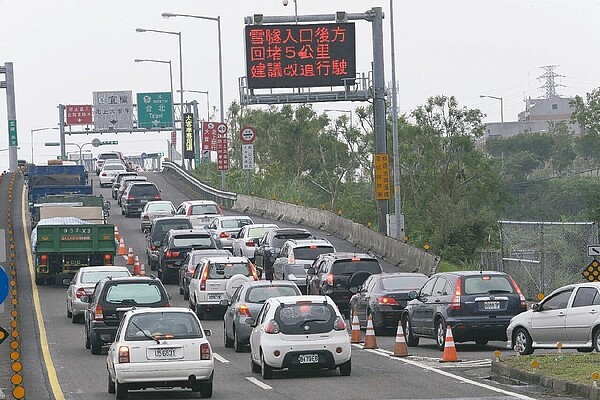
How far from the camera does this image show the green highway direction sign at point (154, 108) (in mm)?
123250

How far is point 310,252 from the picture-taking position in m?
38.5

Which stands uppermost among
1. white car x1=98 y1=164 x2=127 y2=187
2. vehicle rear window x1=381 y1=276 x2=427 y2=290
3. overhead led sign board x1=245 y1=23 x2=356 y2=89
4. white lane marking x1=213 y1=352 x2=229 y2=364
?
overhead led sign board x1=245 y1=23 x2=356 y2=89

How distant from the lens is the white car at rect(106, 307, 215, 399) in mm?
18922

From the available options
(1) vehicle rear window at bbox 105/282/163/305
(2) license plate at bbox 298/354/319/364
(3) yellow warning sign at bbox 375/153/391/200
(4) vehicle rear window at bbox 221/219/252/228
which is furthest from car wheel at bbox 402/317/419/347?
(4) vehicle rear window at bbox 221/219/252/228

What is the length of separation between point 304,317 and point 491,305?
5.35 meters

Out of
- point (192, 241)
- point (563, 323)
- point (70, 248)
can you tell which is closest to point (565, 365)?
point (563, 323)

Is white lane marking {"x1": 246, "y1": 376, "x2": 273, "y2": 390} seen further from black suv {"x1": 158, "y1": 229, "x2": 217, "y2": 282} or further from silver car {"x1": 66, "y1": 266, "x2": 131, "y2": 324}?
black suv {"x1": 158, "y1": 229, "x2": 217, "y2": 282}

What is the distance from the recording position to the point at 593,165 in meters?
143

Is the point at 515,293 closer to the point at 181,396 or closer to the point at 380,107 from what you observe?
the point at 181,396

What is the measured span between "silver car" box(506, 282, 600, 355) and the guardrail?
17.3 m

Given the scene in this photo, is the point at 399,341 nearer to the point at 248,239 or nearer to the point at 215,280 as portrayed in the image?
the point at 215,280

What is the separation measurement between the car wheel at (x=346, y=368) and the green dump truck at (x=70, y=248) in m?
22.2

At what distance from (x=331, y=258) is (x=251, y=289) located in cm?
801

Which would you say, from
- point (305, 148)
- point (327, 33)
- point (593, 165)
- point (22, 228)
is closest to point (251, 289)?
point (327, 33)
